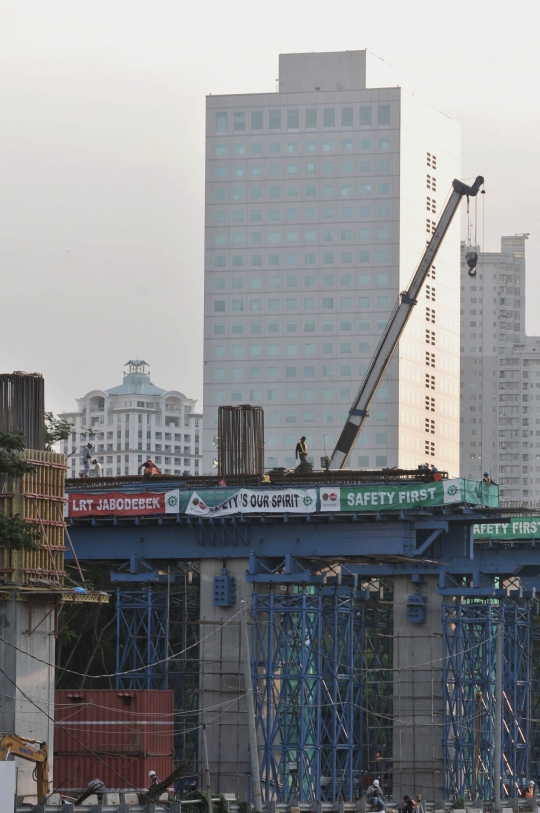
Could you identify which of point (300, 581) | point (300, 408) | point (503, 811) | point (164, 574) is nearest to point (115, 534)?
point (164, 574)

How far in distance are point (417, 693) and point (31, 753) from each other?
27.3 m

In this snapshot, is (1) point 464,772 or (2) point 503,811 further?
(1) point 464,772

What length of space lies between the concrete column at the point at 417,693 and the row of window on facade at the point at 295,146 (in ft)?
366

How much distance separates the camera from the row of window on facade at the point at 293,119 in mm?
184625

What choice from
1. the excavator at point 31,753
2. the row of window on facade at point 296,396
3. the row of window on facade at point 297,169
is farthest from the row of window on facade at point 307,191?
the excavator at point 31,753

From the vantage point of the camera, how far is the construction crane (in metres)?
94.8

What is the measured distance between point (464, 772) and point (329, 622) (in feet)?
29.3

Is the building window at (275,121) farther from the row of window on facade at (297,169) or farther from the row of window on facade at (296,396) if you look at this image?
the row of window on facade at (296,396)

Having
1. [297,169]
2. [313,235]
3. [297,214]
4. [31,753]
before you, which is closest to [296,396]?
[313,235]

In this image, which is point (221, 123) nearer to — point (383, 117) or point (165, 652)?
point (383, 117)

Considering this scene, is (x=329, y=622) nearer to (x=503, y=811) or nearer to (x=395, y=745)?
(x=395, y=745)

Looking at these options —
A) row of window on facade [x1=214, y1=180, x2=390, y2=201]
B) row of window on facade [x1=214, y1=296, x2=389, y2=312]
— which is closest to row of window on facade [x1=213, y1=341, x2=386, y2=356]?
row of window on facade [x1=214, y1=296, x2=389, y2=312]

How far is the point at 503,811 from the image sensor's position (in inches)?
2559

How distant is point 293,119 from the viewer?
185750 millimetres
